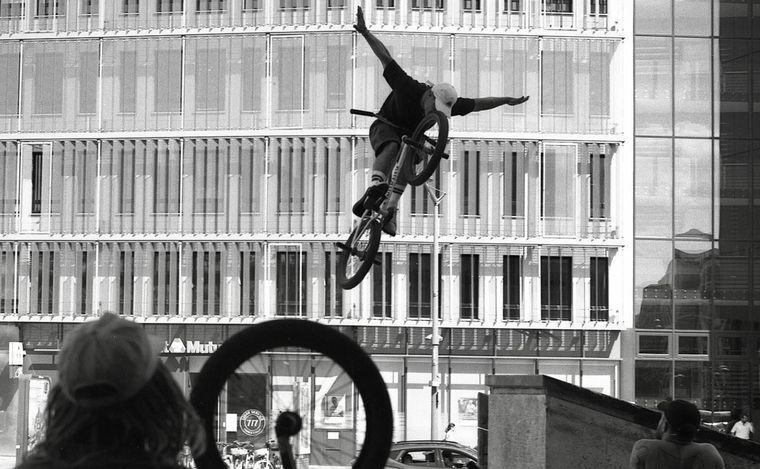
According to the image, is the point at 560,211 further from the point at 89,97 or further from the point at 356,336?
the point at 89,97

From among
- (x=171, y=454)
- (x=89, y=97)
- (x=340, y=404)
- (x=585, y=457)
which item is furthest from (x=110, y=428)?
(x=89, y=97)

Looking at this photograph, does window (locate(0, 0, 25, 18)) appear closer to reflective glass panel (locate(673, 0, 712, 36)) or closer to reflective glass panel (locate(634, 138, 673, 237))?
reflective glass panel (locate(634, 138, 673, 237))

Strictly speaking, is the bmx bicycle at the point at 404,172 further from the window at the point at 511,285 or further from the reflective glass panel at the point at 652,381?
the window at the point at 511,285

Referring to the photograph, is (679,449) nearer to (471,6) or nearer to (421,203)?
(421,203)

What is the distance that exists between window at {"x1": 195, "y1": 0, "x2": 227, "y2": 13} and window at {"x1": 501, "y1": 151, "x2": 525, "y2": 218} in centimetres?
1068

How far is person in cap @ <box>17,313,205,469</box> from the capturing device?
2.13m

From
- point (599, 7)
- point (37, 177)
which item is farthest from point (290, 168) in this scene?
point (599, 7)

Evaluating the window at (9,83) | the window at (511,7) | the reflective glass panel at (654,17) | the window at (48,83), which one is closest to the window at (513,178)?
the window at (511,7)

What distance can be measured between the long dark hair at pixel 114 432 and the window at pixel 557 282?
130ft

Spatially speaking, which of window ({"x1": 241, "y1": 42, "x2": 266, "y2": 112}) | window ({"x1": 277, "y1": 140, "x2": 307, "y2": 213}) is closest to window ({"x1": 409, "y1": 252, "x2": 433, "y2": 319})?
window ({"x1": 277, "y1": 140, "x2": 307, "y2": 213})

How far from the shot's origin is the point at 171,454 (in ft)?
7.13

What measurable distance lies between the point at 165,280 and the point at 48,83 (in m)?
8.00

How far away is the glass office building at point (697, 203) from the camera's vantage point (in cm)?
4022

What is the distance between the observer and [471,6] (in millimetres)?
42594
